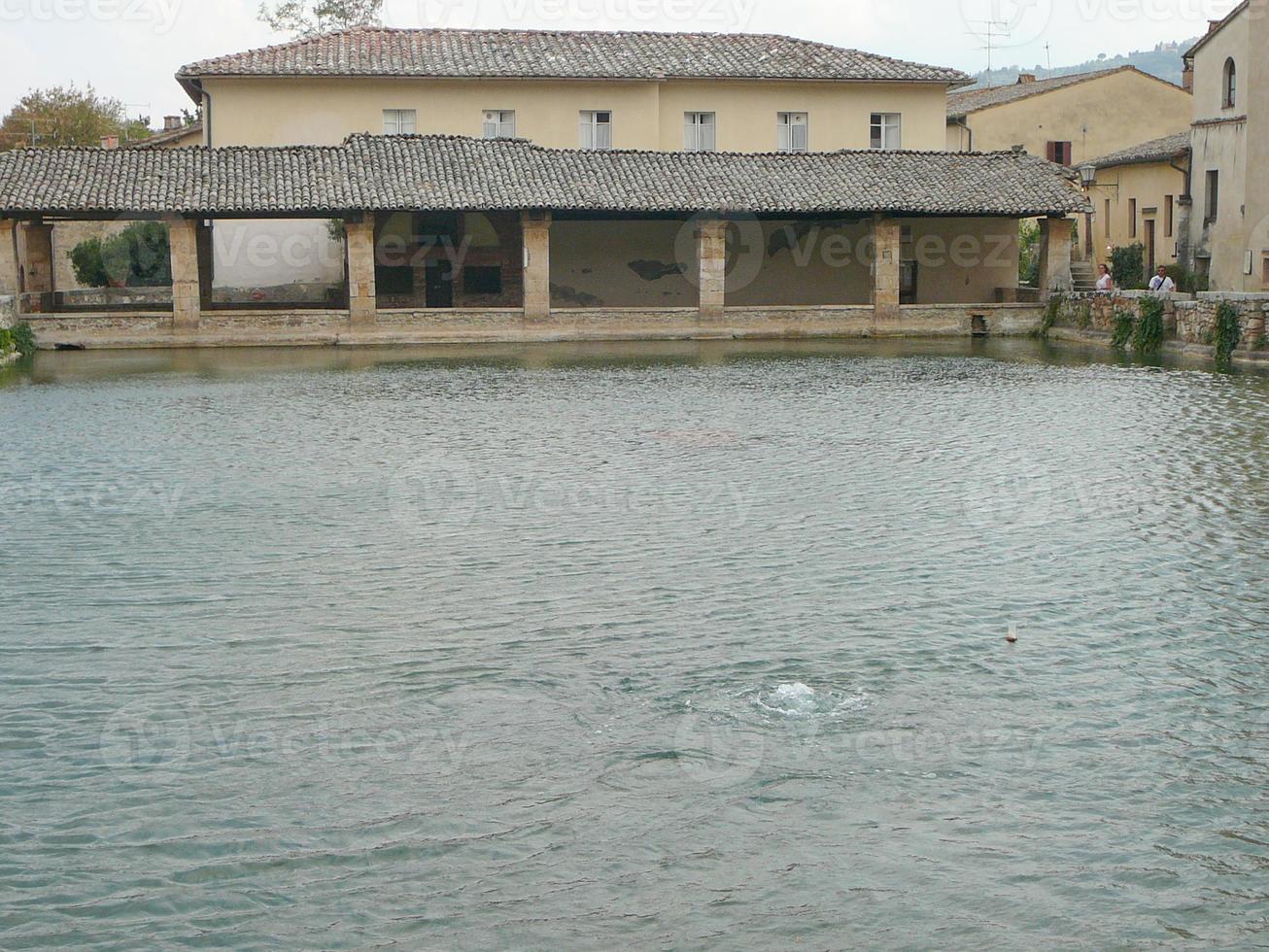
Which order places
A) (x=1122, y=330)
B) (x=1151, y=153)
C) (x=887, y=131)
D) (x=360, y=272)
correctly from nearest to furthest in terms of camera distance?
(x=1122, y=330), (x=360, y=272), (x=1151, y=153), (x=887, y=131)

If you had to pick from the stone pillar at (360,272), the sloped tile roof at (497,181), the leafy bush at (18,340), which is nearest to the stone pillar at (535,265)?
the sloped tile roof at (497,181)

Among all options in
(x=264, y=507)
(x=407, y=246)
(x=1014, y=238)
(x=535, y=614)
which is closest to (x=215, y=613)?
(x=535, y=614)

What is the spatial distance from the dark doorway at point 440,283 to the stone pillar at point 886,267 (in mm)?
10150

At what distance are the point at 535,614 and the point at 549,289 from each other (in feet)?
95.0

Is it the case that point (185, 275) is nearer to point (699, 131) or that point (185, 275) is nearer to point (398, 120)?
point (398, 120)

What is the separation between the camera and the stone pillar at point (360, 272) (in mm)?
32938

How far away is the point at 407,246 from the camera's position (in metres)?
37.3

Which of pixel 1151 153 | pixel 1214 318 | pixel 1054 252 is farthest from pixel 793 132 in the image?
pixel 1214 318

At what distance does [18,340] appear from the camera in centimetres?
2970

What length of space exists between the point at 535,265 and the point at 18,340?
1072 centimetres

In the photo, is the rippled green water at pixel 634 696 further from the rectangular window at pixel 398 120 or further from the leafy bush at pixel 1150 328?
the rectangular window at pixel 398 120

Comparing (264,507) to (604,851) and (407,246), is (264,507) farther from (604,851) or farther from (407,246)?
(407,246)

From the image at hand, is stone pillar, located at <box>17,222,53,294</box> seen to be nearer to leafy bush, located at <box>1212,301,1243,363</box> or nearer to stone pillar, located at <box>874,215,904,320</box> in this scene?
stone pillar, located at <box>874,215,904,320</box>

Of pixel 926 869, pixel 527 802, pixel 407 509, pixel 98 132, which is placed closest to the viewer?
pixel 926 869
